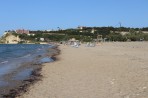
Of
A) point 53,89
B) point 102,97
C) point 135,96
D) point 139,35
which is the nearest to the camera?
point 135,96

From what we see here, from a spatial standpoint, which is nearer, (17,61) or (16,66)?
(16,66)

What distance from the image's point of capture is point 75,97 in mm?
12227

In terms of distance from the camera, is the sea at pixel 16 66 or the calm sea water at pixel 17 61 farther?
the calm sea water at pixel 17 61

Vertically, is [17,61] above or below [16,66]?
below

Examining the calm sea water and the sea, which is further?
the calm sea water

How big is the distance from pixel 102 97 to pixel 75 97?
1.03 meters

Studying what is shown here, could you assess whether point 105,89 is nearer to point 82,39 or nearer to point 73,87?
point 73,87

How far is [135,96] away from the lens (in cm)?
1106

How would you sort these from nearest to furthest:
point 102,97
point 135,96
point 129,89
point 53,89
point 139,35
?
point 135,96
point 102,97
point 129,89
point 53,89
point 139,35

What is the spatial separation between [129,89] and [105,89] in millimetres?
1143

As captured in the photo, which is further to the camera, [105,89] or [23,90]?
[23,90]

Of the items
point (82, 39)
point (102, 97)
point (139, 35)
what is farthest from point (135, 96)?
point (82, 39)

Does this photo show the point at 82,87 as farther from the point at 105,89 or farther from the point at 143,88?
the point at 143,88

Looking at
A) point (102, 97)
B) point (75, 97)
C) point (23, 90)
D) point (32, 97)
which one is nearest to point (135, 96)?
point (102, 97)
